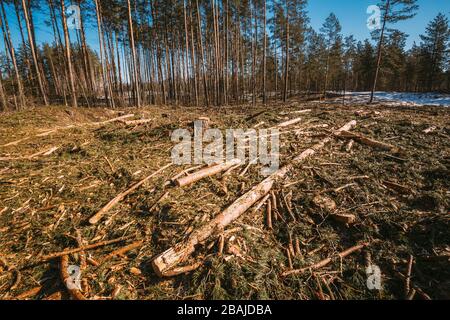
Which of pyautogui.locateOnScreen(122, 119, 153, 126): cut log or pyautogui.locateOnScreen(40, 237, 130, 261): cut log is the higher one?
pyautogui.locateOnScreen(122, 119, 153, 126): cut log

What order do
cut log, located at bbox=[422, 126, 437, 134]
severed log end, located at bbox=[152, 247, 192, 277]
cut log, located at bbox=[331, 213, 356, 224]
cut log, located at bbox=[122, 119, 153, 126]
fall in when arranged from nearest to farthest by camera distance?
severed log end, located at bbox=[152, 247, 192, 277] → cut log, located at bbox=[331, 213, 356, 224] → cut log, located at bbox=[422, 126, 437, 134] → cut log, located at bbox=[122, 119, 153, 126]

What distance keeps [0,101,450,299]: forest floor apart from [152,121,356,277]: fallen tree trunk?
112 mm

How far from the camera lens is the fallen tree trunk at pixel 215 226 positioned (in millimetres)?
2752

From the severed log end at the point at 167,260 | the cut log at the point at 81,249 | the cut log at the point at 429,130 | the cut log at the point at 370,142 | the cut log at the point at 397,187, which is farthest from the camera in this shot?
the cut log at the point at 429,130

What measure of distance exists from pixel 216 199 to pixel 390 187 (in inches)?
136

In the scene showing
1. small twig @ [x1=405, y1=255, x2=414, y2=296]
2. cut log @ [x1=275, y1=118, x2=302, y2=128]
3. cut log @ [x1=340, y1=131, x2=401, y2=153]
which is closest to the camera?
small twig @ [x1=405, y1=255, x2=414, y2=296]

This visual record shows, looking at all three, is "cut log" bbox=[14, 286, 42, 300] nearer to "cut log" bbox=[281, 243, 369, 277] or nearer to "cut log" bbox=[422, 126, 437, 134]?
"cut log" bbox=[281, 243, 369, 277]

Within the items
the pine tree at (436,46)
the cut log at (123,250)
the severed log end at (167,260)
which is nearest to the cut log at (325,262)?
the severed log end at (167,260)

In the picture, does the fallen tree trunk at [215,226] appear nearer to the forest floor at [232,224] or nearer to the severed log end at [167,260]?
the severed log end at [167,260]

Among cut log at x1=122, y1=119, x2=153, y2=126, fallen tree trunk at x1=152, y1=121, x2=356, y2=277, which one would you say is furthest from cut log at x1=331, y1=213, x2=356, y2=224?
cut log at x1=122, y1=119, x2=153, y2=126

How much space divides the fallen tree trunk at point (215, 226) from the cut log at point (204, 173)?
1003 millimetres

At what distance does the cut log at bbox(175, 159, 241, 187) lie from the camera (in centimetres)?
433

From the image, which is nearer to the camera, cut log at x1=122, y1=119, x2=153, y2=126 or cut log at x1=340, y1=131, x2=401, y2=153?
cut log at x1=340, y1=131, x2=401, y2=153

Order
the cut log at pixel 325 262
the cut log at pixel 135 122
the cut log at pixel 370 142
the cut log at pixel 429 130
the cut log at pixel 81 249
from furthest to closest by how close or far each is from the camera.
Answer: the cut log at pixel 135 122 < the cut log at pixel 429 130 < the cut log at pixel 370 142 < the cut log at pixel 81 249 < the cut log at pixel 325 262
